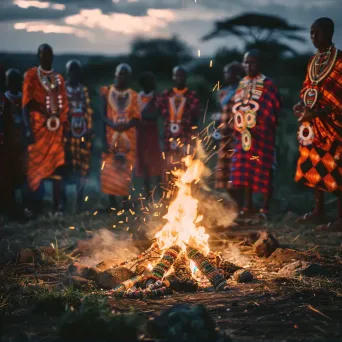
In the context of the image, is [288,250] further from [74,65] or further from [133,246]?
[74,65]

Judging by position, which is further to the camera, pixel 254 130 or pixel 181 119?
pixel 181 119

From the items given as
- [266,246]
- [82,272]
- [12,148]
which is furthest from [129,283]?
[12,148]

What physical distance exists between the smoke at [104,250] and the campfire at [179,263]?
61 cm

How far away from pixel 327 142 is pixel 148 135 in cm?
344

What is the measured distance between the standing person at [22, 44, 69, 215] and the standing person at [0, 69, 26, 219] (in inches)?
6.0

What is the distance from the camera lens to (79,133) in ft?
33.3

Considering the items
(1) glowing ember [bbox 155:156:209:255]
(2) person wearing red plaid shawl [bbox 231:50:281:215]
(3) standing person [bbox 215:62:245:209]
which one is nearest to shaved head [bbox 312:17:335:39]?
(2) person wearing red plaid shawl [bbox 231:50:281:215]

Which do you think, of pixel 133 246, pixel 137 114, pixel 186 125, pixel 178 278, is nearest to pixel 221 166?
pixel 186 125

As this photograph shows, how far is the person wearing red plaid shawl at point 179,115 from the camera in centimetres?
1021

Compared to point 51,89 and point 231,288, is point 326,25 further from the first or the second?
point 51,89

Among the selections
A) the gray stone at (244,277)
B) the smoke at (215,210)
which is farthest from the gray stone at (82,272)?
the smoke at (215,210)

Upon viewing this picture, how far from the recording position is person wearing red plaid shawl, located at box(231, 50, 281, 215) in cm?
923

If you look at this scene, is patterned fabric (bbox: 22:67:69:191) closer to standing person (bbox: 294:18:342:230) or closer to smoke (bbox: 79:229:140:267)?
smoke (bbox: 79:229:140:267)

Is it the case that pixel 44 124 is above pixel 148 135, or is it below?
above
